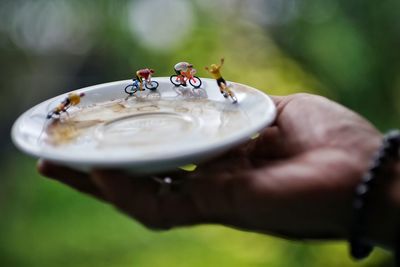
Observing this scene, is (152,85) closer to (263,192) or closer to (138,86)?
(138,86)

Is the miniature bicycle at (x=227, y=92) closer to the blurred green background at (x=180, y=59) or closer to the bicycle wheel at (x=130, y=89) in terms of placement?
the bicycle wheel at (x=130, y=89)

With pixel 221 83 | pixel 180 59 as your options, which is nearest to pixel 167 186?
pixel 221 83

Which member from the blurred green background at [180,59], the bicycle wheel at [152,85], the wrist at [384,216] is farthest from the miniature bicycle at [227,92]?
the blurred green background at [180,59]

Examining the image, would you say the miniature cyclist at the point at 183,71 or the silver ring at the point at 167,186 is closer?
the silver ring at the point at 167,186

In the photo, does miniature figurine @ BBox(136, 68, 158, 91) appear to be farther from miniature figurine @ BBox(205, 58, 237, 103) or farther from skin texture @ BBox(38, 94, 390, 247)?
skin texture @ BBox(38, 94, 390, 247)

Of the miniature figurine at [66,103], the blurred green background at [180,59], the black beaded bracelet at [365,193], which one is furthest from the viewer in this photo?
the blurred green background at [180,59]
